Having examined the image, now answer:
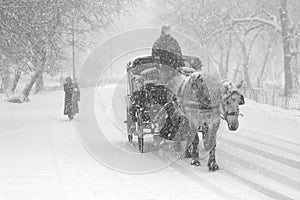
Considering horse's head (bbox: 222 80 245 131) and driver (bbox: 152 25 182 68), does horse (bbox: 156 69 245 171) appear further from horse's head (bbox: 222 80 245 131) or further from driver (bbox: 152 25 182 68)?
driver (bbox: 152 25 182 68)

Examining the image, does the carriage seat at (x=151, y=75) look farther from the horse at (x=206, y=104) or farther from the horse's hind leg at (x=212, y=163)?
the horse's hind leg at (x=212, y=163)

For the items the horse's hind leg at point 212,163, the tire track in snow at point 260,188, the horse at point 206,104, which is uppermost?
the horse at point 206,104

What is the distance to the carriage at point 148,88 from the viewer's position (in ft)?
32.4

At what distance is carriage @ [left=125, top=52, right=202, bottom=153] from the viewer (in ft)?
32.4

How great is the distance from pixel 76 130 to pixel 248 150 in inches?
291

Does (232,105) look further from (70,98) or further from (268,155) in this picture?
(70,98)

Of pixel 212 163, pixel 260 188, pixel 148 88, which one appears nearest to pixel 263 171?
pixel 212 163

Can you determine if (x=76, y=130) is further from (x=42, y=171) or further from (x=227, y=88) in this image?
(x=227, y=88)

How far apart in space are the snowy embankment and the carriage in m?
0.93

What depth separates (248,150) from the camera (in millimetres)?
11656

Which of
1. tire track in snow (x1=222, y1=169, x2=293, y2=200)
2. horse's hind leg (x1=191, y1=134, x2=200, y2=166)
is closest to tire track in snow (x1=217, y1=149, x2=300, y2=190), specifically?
tire track in snow (x1=222, y1=169, x2=293, y2=200)

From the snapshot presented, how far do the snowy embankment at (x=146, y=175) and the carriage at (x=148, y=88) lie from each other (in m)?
0.93

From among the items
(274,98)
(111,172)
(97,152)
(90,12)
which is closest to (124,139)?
(97,152)

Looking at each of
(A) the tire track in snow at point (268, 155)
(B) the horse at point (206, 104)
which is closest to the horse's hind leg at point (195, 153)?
(B) the horse at point (206, 104)
